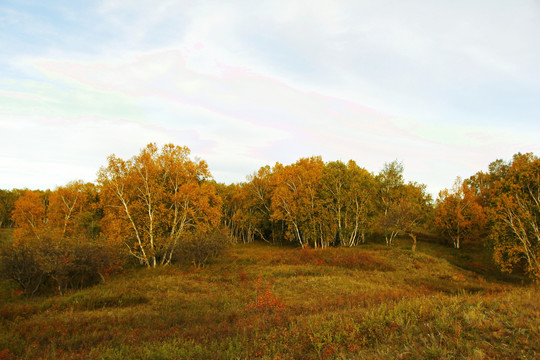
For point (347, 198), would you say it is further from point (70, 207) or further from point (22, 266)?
point (70, 207)

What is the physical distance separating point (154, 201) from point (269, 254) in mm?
17646

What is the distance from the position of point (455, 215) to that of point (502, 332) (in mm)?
52144

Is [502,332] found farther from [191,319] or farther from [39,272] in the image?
[39,272]

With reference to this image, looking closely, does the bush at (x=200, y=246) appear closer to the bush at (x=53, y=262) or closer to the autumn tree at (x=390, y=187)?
the bush at (x=53, y=262)

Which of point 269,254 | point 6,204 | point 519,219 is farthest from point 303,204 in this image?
point 6,204

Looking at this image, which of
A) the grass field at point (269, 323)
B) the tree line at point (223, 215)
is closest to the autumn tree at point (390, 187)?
the tree line at point (223, 215)

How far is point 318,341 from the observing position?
7348mm

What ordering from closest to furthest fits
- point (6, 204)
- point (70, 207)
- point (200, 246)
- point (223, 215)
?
point (200, 246) < point (223, 215) < point (70, 207) < point (6, 204)

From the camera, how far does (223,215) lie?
121ft

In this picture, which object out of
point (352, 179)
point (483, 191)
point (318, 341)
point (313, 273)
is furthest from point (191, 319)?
point (483, 191)

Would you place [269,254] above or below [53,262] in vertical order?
below

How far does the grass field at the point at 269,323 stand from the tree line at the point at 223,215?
571 centimetres

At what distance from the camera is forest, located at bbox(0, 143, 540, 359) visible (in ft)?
A: 27.6

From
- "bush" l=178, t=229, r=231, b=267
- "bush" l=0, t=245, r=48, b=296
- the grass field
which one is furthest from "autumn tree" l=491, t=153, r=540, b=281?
"bush" l=0, t=245, r=48, b=296
